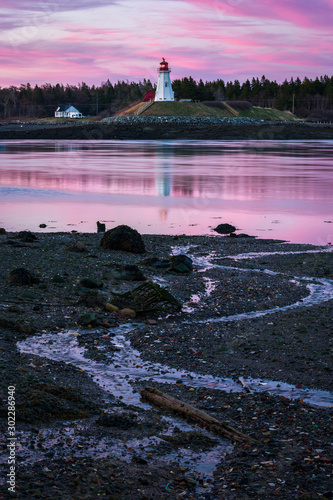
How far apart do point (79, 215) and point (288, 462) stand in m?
19.2

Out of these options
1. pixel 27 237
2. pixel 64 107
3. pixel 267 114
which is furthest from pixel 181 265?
pixel 64 107

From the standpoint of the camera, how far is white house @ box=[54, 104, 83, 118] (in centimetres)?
18865

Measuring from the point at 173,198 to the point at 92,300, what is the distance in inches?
756

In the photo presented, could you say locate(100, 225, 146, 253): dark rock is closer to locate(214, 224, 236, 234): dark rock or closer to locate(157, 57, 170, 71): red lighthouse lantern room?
locate(214, 224, 236, 234): dark rock

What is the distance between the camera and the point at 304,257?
1589 cm

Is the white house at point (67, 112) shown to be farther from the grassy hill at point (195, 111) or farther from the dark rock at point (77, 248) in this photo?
the dark rock at point (77, 248)

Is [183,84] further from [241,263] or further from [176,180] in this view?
[241,263]

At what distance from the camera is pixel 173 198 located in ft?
98.9

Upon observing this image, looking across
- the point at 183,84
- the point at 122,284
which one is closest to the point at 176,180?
the point at 122,284

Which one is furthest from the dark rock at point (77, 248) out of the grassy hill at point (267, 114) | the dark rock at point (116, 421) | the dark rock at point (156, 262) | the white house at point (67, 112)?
the white house at point (67, 112)

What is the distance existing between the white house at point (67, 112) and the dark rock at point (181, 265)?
180 m

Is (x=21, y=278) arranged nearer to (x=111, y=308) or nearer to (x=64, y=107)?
(x=111, y=308)

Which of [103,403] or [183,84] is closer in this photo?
[103,403]

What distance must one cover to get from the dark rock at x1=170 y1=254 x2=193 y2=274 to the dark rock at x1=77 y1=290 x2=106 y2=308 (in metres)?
3.03
